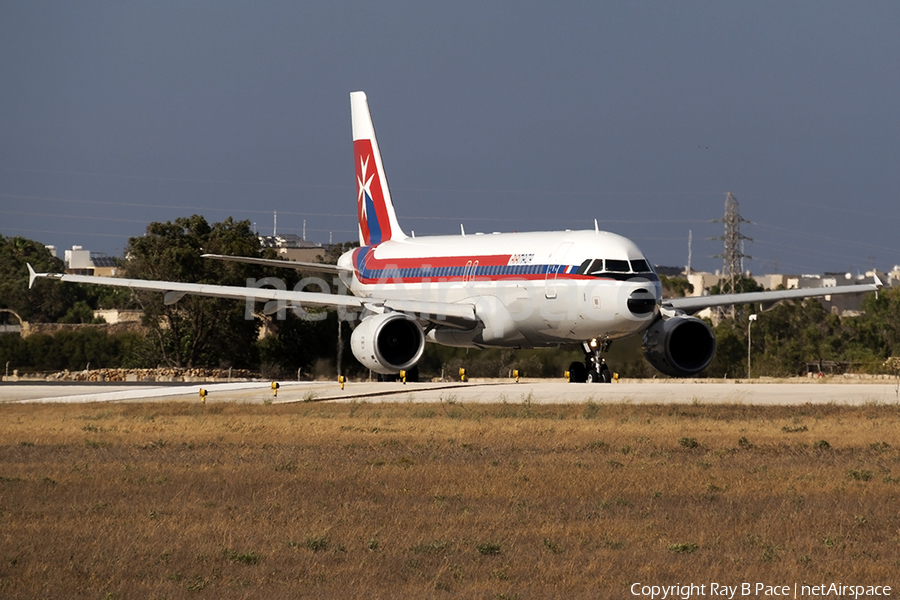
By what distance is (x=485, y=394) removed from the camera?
3225 cm

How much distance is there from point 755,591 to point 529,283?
2694 centimetres

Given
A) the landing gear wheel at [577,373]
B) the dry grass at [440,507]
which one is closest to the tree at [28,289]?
the landing gear wheel at [577,373]

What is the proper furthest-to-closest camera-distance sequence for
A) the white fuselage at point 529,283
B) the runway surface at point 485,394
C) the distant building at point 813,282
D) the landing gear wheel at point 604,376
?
the distant building at point 813,282, the landing gear wheel at point 604,376, the white fuselage at point 529,283, the runway surface at point 485,394

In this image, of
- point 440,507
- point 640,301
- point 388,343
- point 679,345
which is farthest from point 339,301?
point 440,507

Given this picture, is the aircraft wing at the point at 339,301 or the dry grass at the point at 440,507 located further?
the aircraft wing at the point at 339,301

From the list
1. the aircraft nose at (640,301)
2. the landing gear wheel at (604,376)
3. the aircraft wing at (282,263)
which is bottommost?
the landing gear wheel at (604,376)

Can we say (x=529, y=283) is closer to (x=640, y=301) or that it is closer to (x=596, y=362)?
(x=596, y=362)

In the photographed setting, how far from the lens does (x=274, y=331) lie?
61.8m

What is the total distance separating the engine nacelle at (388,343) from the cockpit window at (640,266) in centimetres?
665

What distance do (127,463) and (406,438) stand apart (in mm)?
5442

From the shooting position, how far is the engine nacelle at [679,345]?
3662cm

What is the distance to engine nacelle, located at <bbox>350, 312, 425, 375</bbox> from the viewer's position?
36562mm

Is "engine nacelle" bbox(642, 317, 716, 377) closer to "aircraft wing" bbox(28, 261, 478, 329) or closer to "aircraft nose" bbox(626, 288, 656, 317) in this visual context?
"aircraft nose" bbox(626, 288, 656, 317)

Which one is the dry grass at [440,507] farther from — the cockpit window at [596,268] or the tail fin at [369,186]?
the tail fin at [369,186]
